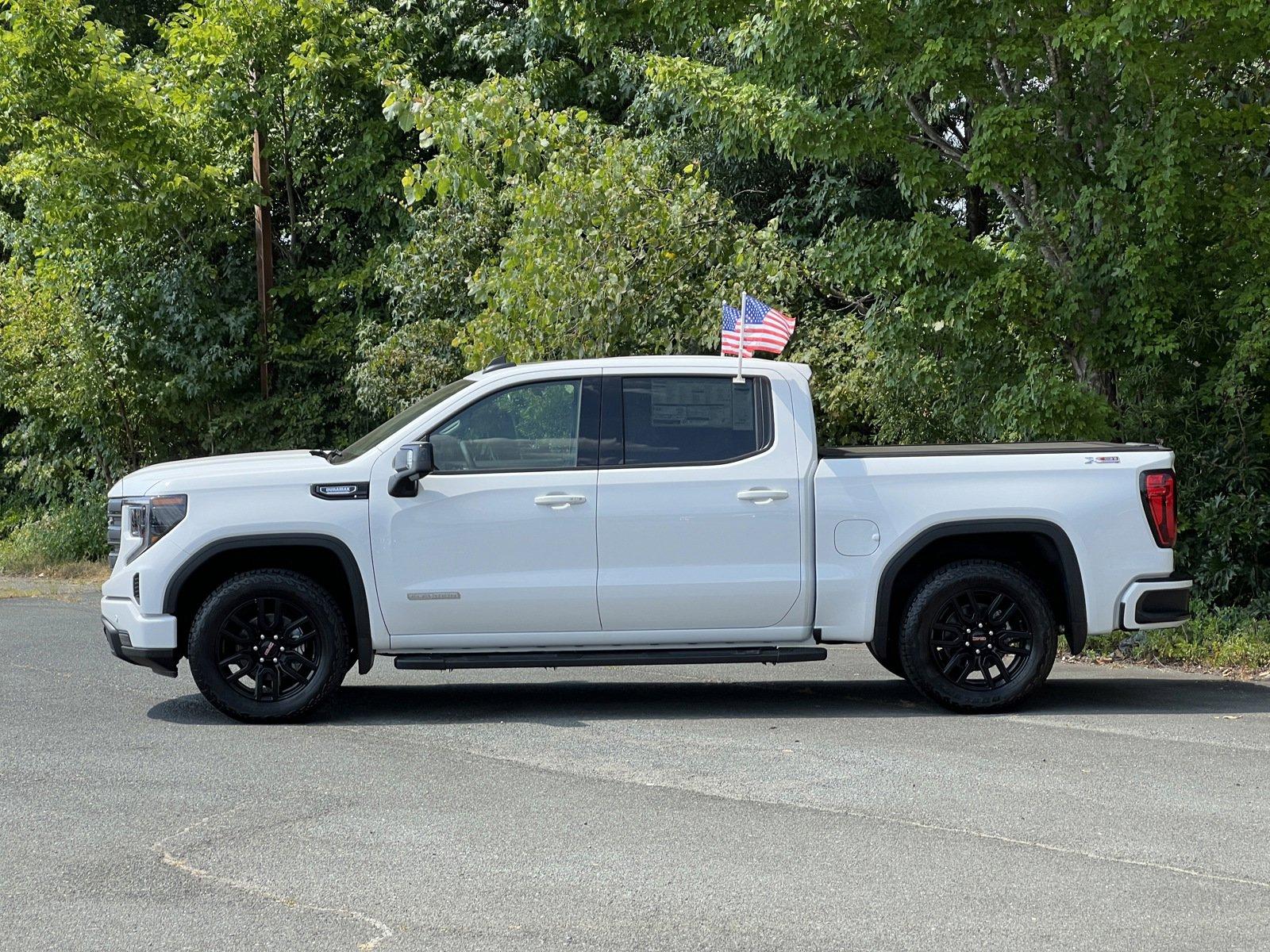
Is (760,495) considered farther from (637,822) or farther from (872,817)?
(637,822)

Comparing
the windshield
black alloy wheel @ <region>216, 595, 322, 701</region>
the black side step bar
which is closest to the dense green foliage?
the black side step bar

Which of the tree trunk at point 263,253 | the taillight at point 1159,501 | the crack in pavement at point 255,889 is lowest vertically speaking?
the crack in pavement at point 255,889

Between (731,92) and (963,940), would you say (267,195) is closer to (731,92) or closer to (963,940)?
(731,92)

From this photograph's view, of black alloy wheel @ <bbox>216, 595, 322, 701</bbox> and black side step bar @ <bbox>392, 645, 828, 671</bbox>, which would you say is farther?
black alloy wheel @ <bbox>216, 595, 322, 701</bbox>

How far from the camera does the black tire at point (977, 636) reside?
8297 millimetres

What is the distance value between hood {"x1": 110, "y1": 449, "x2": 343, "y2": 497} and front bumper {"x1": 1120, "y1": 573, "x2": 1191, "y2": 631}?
4371 millimetres

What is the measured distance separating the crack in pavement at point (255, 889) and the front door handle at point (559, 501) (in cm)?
268

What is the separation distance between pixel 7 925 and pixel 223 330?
16.0 meters

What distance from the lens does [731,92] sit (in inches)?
484

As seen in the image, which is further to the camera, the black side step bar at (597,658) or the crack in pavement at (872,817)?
the black side step bar at (597,658)

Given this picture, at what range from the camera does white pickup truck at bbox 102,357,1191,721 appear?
8.09 meters

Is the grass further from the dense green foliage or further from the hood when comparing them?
the hood

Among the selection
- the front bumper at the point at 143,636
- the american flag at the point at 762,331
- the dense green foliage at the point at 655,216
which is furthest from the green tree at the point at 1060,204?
the front bumper at the point at 143,636

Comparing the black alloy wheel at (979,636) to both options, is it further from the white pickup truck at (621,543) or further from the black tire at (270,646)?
the black tire at (270,646)
